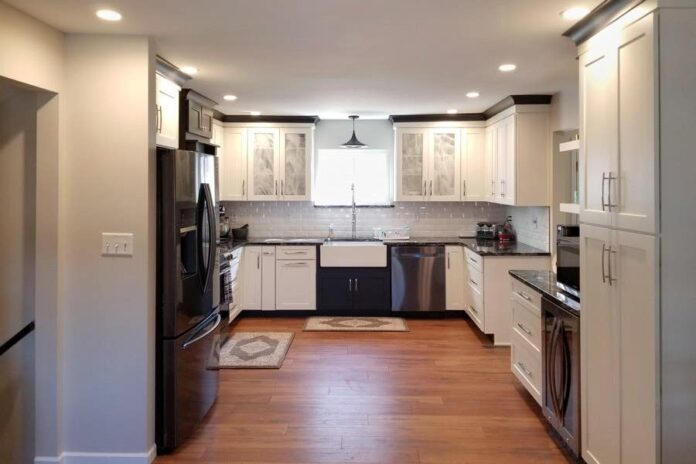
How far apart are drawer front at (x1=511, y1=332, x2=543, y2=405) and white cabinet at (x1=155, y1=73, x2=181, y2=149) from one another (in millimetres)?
2809

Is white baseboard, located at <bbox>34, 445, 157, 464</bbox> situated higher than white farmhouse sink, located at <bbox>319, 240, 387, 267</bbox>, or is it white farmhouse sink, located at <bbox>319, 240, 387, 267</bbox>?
white farmhouse sink, located at <bbox>319, 240, 387, 267</bbox>

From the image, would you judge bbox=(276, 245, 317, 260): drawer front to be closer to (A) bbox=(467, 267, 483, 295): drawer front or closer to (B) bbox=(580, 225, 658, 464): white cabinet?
(A) bbox=(467, 267, 483, 295): drawer front

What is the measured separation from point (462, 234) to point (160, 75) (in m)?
4.26

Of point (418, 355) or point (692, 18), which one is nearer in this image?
point (692, 18)

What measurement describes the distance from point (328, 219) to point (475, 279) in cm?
213

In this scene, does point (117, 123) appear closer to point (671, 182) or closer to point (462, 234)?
point (671, 182)

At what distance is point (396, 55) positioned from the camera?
3.47m

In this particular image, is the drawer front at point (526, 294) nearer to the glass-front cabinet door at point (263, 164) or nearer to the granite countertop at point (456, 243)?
the granite countertop at point (456, 243)

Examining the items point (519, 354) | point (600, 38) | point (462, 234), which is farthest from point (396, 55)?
point (462, 234)

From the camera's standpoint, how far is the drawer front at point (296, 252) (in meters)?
6.14

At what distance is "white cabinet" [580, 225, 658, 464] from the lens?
2.06 meters

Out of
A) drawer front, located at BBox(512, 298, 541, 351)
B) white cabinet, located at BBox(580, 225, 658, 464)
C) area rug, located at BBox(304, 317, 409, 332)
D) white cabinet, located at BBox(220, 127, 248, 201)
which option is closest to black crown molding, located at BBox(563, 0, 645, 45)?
white cabinet, located at BBox(580, 225, 658, 464)

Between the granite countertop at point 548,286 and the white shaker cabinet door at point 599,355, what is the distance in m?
0.19

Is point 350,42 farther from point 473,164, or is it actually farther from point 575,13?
point 473,164
